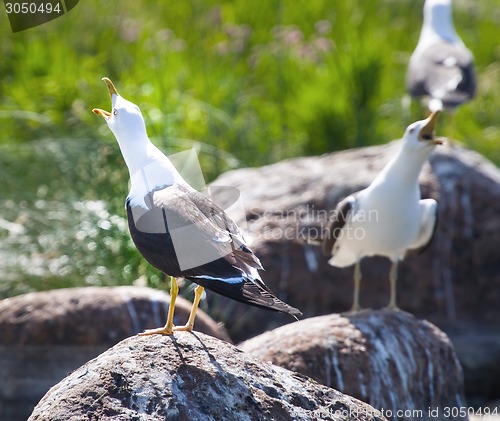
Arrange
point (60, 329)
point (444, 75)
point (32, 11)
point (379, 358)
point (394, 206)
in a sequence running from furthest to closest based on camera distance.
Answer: point (32, 11), point (444, 75), point (60, 329), point (394, 206), point (379, 358)

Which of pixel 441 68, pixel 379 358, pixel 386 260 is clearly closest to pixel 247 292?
pixel 379 358

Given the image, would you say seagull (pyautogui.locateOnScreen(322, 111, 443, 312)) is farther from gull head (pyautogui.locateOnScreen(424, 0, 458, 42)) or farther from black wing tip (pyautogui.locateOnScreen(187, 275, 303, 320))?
gull head (pyautogui.locateOnScreen(424, 0, 458, 42))

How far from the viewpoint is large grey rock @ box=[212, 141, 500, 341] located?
712cm

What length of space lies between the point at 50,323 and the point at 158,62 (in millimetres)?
4181

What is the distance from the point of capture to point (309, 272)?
7.20 m

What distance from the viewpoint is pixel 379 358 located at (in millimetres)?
5047

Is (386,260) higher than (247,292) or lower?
lower

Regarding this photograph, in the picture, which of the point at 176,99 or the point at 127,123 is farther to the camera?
the point at 176,99

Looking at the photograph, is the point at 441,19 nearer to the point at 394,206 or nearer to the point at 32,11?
the point at 32,11

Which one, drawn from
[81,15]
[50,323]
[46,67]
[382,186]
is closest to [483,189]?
[382,186]

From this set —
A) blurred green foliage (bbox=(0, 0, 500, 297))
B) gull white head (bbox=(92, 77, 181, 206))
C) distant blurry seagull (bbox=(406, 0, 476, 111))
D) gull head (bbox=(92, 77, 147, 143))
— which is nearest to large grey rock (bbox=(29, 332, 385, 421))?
gull white head (bbox=(92, 77, 181, 206))

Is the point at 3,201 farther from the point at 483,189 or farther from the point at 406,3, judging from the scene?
the point at 406,3

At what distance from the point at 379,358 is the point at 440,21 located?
5678mm

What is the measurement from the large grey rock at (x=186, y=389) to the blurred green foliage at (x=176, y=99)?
131 inches
